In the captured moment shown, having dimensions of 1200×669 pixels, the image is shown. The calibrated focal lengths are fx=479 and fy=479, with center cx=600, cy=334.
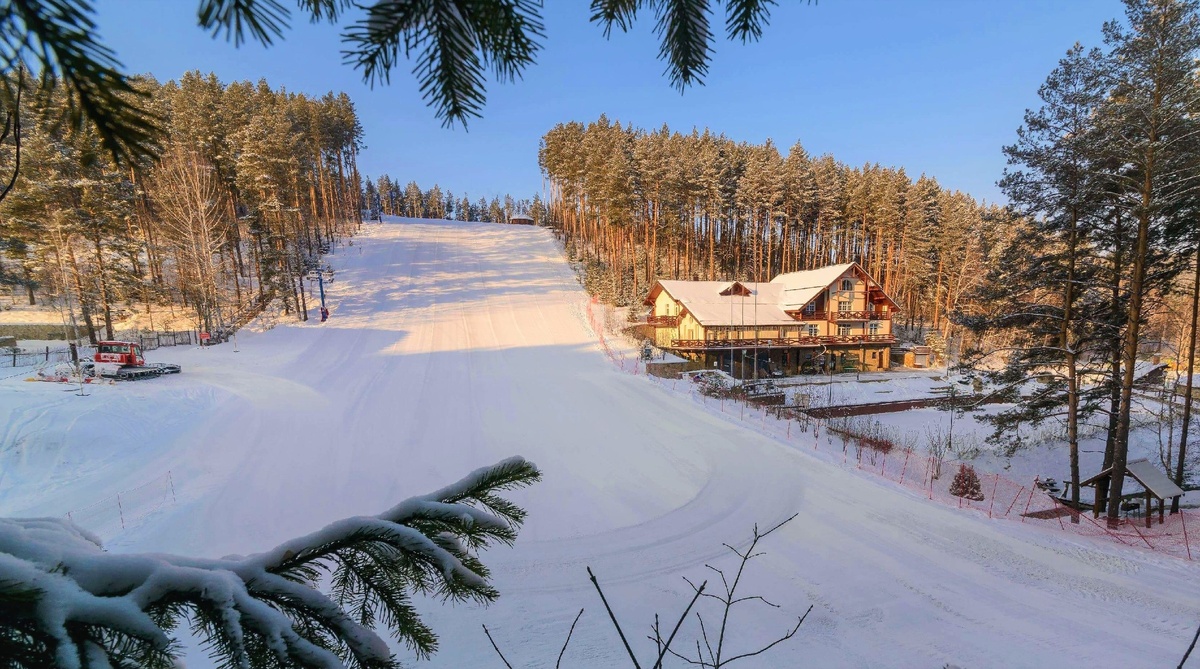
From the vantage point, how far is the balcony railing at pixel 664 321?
31.1 meters

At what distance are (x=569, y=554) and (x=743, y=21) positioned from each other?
9.04 m

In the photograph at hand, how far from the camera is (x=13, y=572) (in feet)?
2.84

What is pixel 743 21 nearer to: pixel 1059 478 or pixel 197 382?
pixel 1059 478

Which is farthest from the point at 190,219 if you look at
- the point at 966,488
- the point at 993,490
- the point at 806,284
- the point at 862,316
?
the point at 862,316

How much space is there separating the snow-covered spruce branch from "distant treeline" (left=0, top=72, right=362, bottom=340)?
803 inches

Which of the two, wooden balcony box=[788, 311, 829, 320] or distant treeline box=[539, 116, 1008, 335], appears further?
distant treeline box=[539, 116, 1008, 335]

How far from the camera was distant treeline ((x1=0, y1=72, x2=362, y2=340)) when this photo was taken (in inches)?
815

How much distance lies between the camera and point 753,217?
41594 millimetres

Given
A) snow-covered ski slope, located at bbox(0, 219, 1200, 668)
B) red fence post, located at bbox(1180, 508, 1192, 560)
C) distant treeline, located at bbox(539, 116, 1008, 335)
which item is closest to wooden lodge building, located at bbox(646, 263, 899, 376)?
distant treeline, located at bbox(539, 116, 1008, 335)

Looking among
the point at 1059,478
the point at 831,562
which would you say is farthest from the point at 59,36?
the point at 1059,478

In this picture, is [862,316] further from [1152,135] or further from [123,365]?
[123,365]

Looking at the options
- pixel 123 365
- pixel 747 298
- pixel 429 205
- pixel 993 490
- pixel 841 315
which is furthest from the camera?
pixel 429 205

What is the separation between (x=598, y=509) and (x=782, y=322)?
24.3 meters

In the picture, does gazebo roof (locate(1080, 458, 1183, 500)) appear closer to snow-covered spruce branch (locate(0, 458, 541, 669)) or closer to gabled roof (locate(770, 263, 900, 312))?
snow-covered spruce branch (locate(0, 458, 541, 669))
